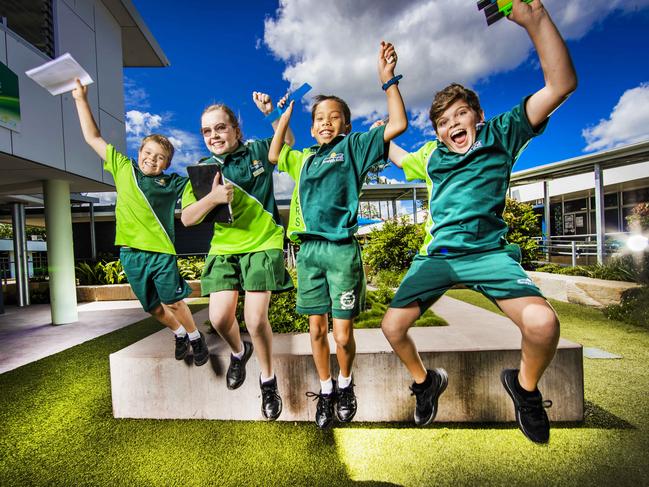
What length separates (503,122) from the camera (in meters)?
2.00

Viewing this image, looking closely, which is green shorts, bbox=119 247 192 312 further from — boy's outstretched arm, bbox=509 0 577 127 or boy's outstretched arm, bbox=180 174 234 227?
boy's outstretched arm, bbox=509 0 577 127

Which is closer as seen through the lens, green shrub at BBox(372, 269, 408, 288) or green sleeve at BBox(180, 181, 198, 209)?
green sleeve at BBox(180, 181, 198, 209)

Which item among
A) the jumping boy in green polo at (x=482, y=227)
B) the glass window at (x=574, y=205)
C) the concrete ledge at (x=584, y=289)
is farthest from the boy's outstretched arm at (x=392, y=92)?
the glass window at (x=574, y=205)

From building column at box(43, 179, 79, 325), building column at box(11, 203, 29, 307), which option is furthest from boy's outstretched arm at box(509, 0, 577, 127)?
building column at box(11, 203, 29, 307)

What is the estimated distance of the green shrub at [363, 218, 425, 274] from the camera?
10742 mm

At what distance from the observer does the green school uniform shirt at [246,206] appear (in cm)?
253

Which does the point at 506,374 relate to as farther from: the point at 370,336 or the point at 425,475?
the point at 370,336

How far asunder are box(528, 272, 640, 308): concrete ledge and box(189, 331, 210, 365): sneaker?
7593 mm

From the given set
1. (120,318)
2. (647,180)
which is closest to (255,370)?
(120,318)

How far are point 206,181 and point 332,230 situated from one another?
918 millimetres

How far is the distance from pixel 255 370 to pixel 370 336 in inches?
46.4

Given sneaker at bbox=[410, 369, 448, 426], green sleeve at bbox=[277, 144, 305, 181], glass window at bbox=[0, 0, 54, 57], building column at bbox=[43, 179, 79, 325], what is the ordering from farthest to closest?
building column at bbox=[43, 179, 79, 325] → glass window at bbox=[0, 0, 54, 57] → green sleeve at bbox=[277, 144, 305, 181] → sneaker at bbox=[410, 369, 448, 426]

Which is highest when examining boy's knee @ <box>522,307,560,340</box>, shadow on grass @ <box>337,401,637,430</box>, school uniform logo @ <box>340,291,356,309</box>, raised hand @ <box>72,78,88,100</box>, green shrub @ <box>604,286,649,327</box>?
raised hand @ <box>72,78,88,100</box>

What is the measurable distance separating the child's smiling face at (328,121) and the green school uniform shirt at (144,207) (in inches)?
47.5
